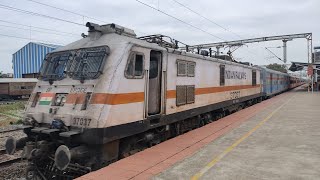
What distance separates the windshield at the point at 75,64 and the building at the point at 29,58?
44603mm

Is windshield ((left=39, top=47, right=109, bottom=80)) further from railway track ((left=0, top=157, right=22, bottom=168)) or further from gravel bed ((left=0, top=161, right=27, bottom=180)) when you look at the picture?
railway track ((left=0, top=157, right=22, bottom=168))

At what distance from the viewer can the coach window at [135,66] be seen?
7.61 metres

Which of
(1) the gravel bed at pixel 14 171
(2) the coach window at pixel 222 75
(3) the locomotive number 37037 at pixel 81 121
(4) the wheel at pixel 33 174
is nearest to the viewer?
(3) the locomotive number 37037 at pixel 81 121

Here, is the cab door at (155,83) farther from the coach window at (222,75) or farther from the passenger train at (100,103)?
the coach window at (222,75)

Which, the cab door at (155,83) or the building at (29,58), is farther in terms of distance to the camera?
the building at (29,58)

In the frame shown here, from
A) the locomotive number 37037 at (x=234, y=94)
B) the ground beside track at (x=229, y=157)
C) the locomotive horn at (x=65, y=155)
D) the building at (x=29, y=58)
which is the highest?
the building at (x=29, y=58)

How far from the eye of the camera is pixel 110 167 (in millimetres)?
6582

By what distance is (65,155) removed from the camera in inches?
251

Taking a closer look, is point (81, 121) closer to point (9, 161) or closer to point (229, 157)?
point (229, 157)

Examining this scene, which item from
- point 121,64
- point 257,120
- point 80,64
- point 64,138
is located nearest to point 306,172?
point 121,64

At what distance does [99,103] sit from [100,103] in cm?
2

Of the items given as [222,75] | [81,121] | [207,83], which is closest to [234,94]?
[222,75]

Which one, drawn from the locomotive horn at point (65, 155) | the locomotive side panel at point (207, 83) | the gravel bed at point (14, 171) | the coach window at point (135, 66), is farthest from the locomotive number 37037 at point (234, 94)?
the locomotive horn at point (65, 155)

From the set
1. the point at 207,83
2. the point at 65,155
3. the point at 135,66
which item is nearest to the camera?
the point at 65,155
